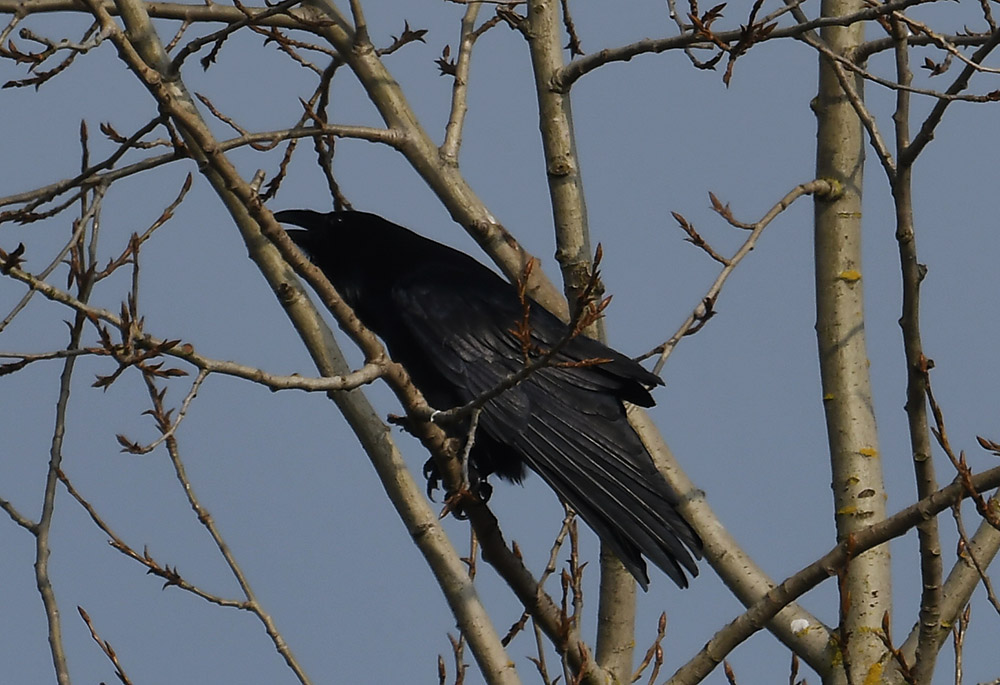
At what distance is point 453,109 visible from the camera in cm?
550

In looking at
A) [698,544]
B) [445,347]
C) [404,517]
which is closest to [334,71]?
[445,347]

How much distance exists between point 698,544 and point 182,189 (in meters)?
2.28

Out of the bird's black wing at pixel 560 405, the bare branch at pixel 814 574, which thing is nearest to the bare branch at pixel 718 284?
the bird's black wing at pixel 560 405

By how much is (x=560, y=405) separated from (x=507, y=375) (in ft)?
1.30

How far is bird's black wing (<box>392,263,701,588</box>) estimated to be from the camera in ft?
15.9

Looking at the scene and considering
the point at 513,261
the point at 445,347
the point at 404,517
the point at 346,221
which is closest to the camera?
the point at 404,517

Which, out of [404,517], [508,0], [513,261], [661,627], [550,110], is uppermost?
[508,0]

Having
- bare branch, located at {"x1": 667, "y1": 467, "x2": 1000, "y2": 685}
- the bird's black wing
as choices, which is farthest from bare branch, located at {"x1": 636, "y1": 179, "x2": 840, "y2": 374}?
bare branch, located at {"x1": 667, "y1": 467, "x2": 1000, "y2": 685}

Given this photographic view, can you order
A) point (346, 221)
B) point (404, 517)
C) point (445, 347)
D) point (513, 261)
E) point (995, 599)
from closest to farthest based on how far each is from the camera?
point (995, 599) < point (404, 517) < point (513, 261) < point (445, 347) < point (346, 221)

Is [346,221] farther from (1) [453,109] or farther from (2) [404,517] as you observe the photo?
(2) [404,517]

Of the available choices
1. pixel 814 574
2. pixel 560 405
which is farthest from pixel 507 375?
pixel 814 574

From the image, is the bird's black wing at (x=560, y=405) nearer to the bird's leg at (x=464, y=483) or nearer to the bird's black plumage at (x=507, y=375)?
the bird's black plumage at (x=507, y=375)

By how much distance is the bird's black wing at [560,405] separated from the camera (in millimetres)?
4836

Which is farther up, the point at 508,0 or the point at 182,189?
the point at 508,0
